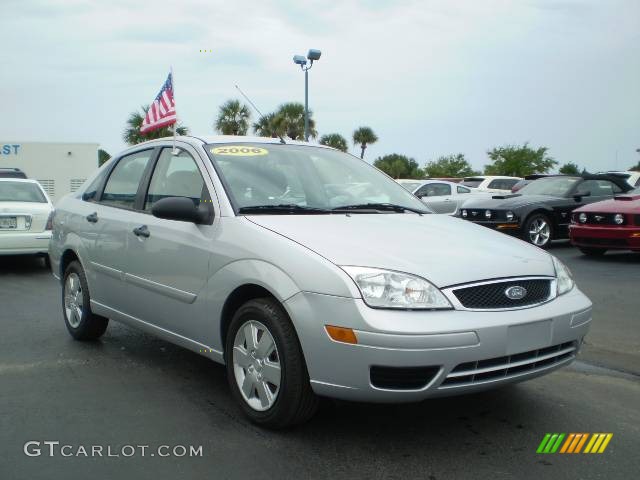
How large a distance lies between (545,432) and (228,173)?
235cm

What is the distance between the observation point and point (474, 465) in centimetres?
314

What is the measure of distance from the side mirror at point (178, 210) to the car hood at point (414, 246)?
0.36 meters

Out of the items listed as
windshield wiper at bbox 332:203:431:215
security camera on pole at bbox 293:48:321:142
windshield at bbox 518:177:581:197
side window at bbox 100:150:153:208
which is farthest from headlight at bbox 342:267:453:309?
security camera on pole at bbox 293:48:321:142

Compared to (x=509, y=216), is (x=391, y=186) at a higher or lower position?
higher

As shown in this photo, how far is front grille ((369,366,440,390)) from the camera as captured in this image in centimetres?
310

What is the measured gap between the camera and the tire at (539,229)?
12.7 metres

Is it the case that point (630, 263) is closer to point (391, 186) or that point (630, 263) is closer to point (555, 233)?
point (555, 233)

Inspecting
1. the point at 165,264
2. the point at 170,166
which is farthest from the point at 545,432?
the point at 170,166

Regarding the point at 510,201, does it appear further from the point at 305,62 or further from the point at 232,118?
the point at 232,118

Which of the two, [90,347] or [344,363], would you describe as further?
[90,347]

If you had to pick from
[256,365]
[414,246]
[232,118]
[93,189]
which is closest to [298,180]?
[414,246]

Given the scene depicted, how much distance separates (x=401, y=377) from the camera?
3.14m

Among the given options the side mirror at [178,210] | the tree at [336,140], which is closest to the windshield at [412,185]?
the side mirror at [178,210]

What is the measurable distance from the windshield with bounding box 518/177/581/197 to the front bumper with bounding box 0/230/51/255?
9063 mm
